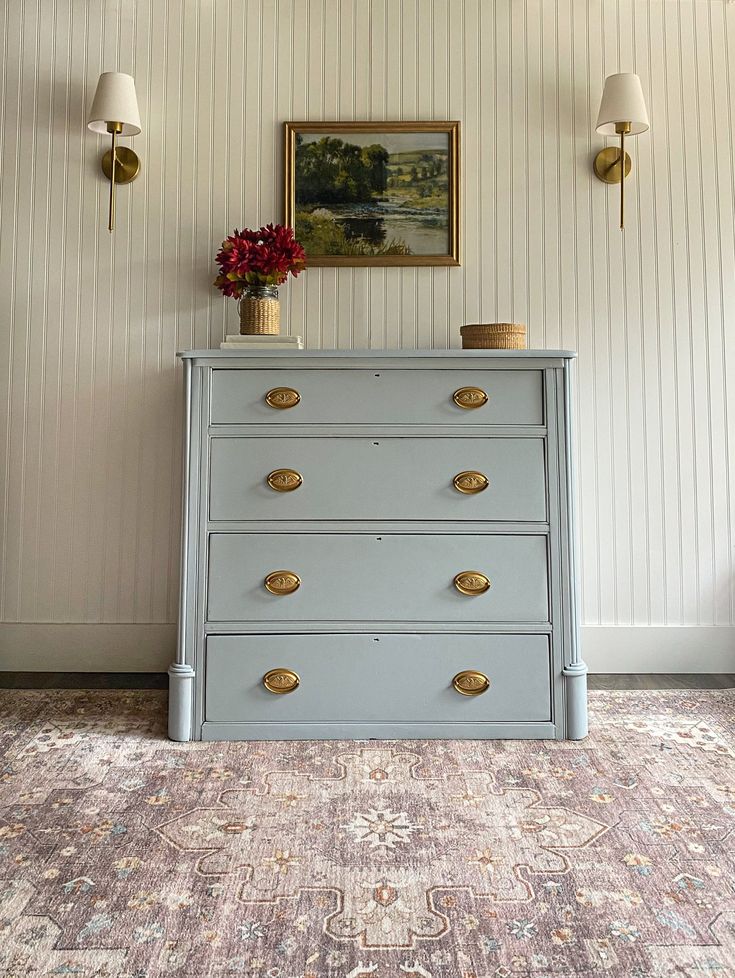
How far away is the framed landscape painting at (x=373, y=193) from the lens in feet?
8.69

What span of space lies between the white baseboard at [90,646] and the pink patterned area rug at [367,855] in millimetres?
439

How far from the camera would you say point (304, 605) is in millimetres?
2109

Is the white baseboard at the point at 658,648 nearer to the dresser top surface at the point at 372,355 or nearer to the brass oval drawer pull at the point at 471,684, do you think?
the brass oval drawer pull at the point at 471,684

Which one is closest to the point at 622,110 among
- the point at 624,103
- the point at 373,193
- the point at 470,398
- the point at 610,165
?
the point at 624,103

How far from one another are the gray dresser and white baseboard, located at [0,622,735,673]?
606 millimetres

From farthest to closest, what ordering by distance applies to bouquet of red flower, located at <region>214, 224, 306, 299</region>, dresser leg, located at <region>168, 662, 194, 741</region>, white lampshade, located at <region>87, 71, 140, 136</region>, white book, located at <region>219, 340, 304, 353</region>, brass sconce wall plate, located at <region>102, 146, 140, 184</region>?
brass sconce wall plate, located at <region>102, 146, 140, 184</region> < white lampshade, located at <region>87, 71, 140, 136</region> < bouquet of red flower, located at <region>214, 224, 306, 299</region> < white book, located at <region>219, 340, 304, 353</region> < dresser leg, located at <region>168, 662, 194, 741</region>

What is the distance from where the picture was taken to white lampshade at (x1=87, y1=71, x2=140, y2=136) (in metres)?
2.47

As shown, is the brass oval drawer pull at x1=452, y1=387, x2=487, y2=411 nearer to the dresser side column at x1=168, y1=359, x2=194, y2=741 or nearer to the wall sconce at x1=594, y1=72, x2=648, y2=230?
the dresser side column at x1=168, y1=359, x2=194, y2=741

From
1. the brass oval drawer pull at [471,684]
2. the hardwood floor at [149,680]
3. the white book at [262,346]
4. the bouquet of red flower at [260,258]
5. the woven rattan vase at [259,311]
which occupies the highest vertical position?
the bouquet of red flower at [260,258]

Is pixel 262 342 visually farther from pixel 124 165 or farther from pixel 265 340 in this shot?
pixel 124 165

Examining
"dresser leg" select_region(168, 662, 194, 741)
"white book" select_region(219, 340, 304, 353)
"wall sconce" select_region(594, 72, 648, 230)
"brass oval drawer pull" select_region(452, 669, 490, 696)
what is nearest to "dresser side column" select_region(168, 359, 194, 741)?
"dresser leg" select_region(168, 662, 194, 741)

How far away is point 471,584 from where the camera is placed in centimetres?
211

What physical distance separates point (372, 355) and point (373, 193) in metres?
0.87

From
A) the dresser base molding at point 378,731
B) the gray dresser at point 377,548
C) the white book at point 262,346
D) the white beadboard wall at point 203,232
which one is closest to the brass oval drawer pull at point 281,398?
the gray dresser at point 377,548
